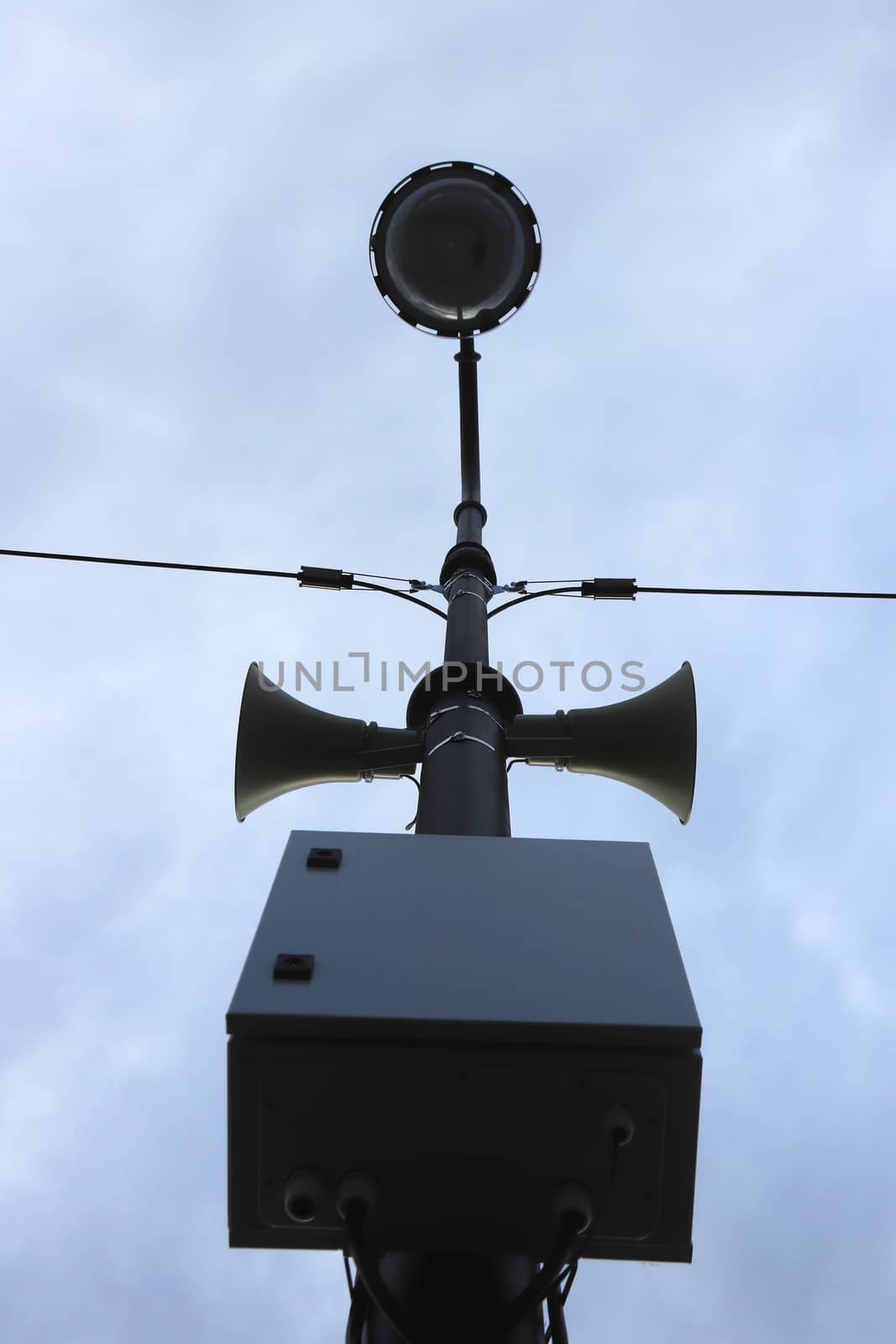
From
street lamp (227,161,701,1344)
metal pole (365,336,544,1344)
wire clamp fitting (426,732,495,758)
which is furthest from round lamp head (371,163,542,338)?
street lamp (227,161,701,1344)

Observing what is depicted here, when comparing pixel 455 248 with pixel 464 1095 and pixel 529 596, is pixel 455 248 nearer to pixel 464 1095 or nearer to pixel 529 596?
pixel 529 596

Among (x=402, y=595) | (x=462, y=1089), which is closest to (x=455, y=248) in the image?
(x=402, y=595)

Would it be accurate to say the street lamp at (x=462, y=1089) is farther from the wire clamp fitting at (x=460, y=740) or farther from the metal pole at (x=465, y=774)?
the wire clamp fitting at (x=460, y=740)

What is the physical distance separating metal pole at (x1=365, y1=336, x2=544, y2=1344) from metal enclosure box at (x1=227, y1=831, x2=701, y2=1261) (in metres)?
0.09

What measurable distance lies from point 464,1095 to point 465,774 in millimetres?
1154

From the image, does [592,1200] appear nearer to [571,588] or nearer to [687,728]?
[687,728]

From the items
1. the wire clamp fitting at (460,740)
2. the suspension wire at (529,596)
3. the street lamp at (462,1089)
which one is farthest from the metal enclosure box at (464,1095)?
the suspension wire at (529,596)

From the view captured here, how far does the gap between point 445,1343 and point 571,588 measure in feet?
10.5

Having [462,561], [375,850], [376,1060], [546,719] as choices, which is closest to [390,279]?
[462,561]

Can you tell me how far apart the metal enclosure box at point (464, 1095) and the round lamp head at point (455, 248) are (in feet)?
11.2

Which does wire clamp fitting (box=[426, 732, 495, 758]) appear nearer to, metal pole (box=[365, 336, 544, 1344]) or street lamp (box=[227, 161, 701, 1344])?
metal pole (box=[365, 336, 544, 1344])

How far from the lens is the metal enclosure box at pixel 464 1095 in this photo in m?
1.74

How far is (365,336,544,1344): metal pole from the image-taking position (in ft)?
5.92

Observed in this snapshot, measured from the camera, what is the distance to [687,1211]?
180 cm
